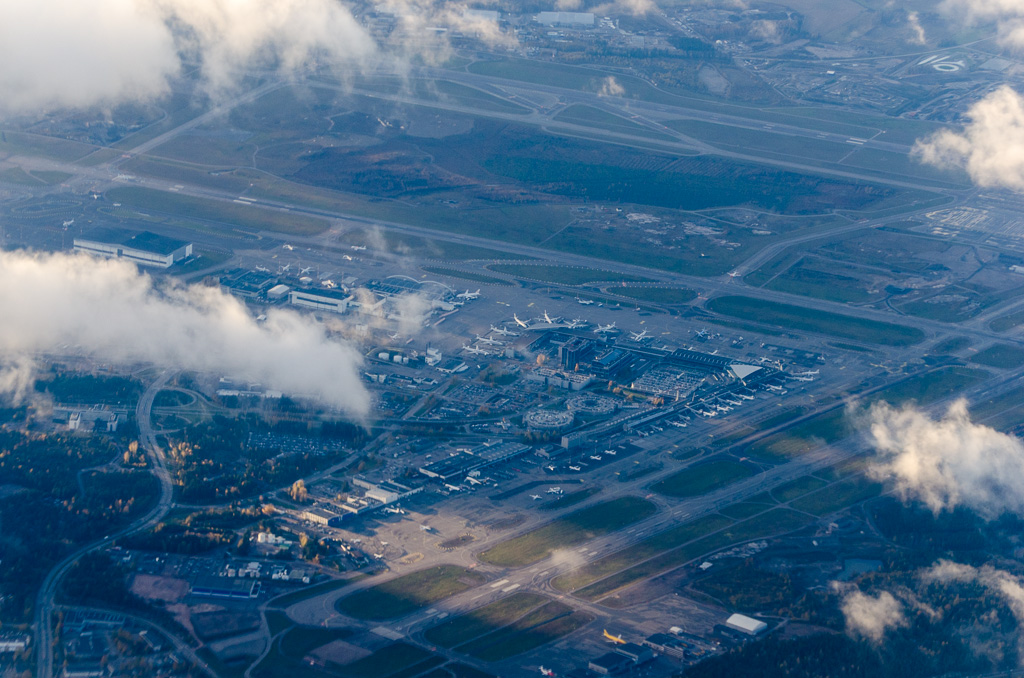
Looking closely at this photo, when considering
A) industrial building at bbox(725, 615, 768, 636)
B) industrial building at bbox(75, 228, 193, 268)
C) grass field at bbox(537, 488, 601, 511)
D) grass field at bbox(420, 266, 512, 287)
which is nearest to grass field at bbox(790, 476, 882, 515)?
grass field at bbox(537, 488, 601, 511)

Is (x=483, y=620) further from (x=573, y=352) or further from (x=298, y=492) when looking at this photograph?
(x=573, y=352)

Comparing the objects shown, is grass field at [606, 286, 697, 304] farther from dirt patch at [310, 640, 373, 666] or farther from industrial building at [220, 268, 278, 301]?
dirt patch at [310, 640, 373, 666]

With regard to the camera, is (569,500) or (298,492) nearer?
(298,492)

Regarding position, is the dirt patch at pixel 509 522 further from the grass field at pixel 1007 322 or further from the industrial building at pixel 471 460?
the grass field at pixel 1007 322

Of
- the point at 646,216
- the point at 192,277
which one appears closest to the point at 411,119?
the point at 646,216

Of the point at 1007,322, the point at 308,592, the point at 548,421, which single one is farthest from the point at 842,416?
the point at 308,592

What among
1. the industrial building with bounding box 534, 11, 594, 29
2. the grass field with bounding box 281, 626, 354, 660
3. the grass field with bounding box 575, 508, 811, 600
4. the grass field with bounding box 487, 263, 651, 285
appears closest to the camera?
the grass field with bounding box 281, 626, 354, 660
